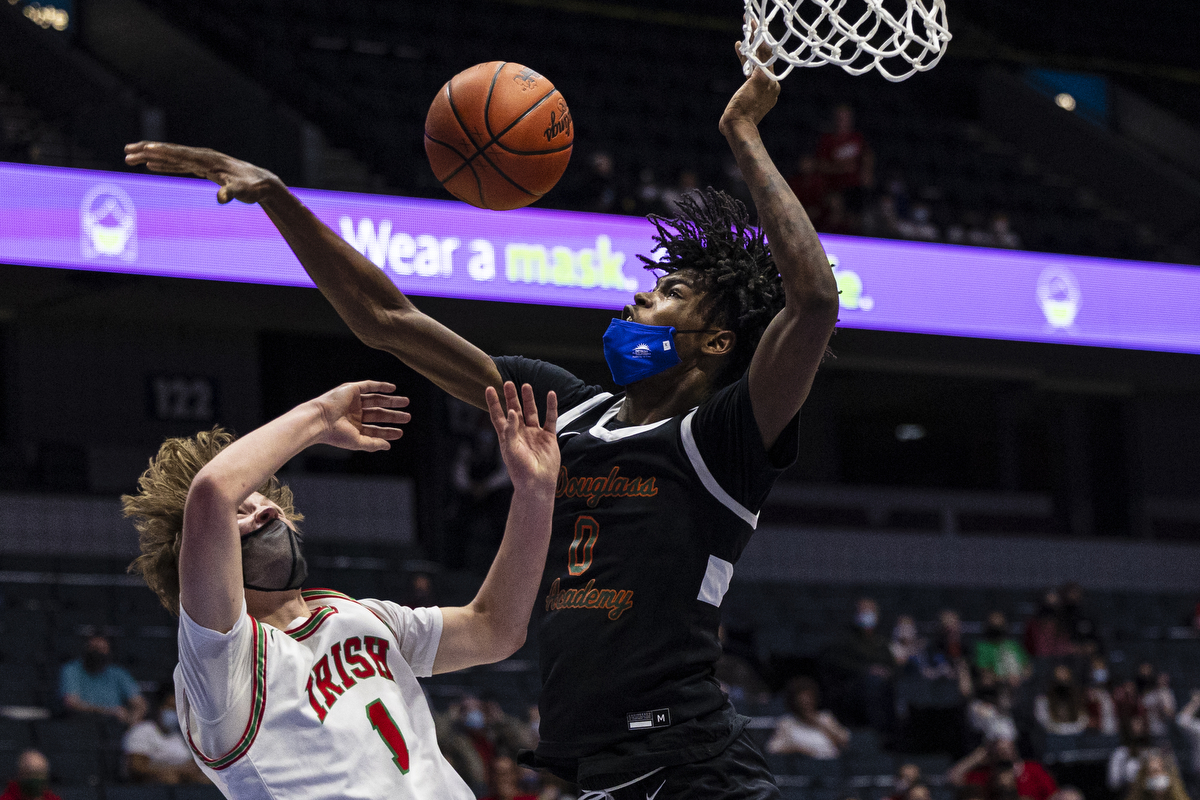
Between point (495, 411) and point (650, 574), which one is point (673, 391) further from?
point (495, 411)

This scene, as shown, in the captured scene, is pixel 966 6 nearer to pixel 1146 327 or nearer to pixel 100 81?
pixel 1146 327

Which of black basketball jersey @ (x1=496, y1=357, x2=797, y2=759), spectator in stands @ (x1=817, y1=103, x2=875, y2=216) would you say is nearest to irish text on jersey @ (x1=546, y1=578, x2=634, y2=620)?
black basketball jersey @ (x1=496, y1=357, x2=797, y2=759)

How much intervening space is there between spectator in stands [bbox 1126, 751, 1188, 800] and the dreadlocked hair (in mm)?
8671

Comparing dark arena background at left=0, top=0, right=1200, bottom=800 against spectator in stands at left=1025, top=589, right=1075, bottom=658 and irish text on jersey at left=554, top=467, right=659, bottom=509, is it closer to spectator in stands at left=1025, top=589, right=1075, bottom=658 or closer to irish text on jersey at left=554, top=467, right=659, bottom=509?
spectator in stands at left=1025, top=589, right=1075, bottom=658

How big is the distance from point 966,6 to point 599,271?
1002cm

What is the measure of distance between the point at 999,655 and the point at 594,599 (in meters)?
10.7

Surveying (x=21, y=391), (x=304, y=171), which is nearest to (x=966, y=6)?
(x=304, y=171)

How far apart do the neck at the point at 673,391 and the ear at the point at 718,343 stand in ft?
0.17

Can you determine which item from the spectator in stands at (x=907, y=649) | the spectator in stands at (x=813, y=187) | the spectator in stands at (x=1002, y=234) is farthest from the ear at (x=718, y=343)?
the spectator in stands at (x=1002, y=234)

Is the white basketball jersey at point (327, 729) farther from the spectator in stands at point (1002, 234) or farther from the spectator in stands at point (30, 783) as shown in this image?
the spectator in stands at point (1002, 234)

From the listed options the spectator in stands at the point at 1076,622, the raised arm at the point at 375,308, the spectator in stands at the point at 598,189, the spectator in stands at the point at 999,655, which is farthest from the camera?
the spectator in stands at the point at 1076,622

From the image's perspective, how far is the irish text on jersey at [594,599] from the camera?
3.10 metres

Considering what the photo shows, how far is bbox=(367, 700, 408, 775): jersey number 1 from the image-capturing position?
2848mm

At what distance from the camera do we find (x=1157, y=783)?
35.4 ft
